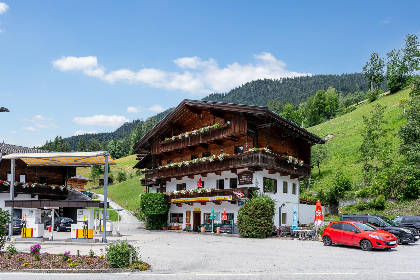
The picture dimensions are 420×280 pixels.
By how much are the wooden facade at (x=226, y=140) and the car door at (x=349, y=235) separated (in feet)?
32.6

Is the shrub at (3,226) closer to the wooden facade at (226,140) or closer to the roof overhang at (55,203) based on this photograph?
the roof overhang at (55,203)

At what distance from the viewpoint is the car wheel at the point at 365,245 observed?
1991 cm

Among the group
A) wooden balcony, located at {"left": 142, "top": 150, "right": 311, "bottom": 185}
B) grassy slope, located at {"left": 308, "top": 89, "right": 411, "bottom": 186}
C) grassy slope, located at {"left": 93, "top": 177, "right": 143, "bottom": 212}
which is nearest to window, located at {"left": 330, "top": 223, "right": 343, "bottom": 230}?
wooden balcony, located at {"left": 142, "top": 150, "right": 311, "bottom": 185}

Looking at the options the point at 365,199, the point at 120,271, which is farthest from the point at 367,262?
the point at 365,199

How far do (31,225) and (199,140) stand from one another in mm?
16606

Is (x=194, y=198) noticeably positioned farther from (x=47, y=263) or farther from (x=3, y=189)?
(x=47, y=263)

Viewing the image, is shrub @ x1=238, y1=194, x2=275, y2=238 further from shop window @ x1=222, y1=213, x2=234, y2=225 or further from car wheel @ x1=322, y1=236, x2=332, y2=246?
car wheel @ x1=322, y1=236, x2=332, y2=246

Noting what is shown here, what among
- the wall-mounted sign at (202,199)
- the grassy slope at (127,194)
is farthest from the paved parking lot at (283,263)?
the grassy slope at (127,194)

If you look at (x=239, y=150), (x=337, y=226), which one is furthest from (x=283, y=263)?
(x=239, y=150)

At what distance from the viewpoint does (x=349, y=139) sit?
71812 mm

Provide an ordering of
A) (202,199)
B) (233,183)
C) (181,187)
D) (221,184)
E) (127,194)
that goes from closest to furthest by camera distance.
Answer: (233,183) → (202,199) → (221,184) → (181,187) → (127,194)

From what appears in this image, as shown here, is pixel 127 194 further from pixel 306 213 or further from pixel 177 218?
pixel 306 213

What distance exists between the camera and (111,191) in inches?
3226

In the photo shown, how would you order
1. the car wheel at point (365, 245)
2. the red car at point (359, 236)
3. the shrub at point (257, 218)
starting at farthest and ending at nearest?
the shrub at point (257, 218)
the car wheel at point (365, 245)
the red car at point (359, 236)
